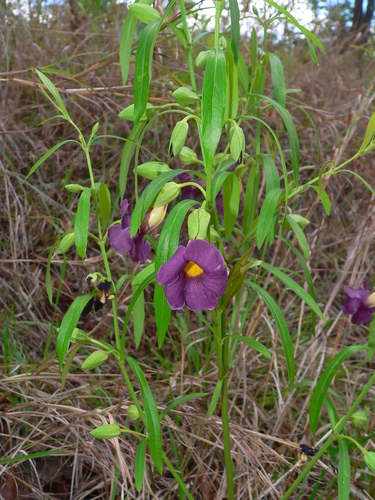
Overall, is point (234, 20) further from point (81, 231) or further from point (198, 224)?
point (81, 231)

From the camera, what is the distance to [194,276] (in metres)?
1.04

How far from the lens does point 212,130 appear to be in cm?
85

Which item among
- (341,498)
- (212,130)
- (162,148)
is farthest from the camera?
(162,148)

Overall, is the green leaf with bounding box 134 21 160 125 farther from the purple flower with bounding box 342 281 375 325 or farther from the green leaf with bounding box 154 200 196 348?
the purple flower with bounding box 342 281 375 325

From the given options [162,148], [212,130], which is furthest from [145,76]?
[162,148]

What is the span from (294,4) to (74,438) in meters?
2.88

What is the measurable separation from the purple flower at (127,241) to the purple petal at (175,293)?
0.19 meters

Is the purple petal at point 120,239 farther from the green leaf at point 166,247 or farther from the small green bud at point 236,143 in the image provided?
A: the small green bud at point 236,143

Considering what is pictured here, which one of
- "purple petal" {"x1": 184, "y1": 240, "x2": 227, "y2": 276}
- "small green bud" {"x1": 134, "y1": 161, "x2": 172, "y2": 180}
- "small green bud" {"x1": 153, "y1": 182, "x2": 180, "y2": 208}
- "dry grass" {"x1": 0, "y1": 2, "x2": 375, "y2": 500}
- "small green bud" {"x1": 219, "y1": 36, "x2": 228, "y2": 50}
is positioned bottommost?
"dry grass" {"x1": 0, "y1": 2, "x2": 375, "y2": 500}

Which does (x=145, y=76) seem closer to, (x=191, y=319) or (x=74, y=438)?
(x=74, y=438)

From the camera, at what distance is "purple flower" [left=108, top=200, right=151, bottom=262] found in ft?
3.87

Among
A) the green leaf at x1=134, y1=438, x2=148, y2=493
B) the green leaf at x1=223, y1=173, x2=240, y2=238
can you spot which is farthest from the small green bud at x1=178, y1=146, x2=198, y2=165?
the green leaf at x1=134, y1=438, x2=148, y2=493

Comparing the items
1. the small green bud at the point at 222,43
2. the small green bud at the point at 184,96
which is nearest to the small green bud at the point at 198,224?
the small green bud at the point at 184,96

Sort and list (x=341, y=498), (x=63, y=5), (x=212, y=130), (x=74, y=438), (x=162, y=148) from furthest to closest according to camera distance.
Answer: (x=63, y=5)
(x=162, y=148)
(x=74, y=438)
(x=341, y=498)
(x=212, y=130)
